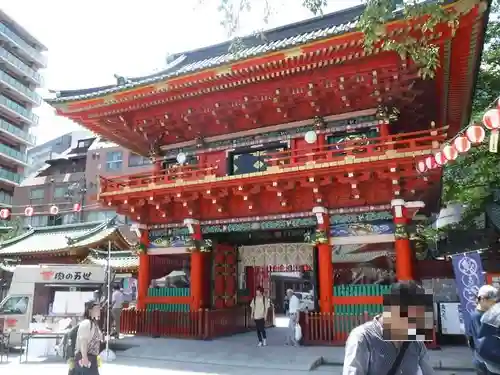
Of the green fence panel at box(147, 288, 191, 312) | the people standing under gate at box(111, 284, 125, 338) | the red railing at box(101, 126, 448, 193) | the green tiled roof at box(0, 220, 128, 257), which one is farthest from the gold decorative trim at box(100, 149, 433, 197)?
the green tiled roof at box(0, 220, 128, 257)

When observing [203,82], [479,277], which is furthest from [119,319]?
[479,277]

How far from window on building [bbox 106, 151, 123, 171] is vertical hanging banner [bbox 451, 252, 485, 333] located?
42.2 m

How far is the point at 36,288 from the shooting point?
15.1m

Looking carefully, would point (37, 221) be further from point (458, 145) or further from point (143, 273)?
point (458, 145)

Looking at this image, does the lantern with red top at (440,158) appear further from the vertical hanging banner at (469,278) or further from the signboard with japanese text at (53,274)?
the signboard with japanese text at (53,274)

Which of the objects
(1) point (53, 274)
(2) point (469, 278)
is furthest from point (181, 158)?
(2) point (469, 278)

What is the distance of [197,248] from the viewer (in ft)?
50.3

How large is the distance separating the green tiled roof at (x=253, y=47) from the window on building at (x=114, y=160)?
2786 cm

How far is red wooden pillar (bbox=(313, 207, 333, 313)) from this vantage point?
512 inches

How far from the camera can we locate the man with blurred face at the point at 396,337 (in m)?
2.85

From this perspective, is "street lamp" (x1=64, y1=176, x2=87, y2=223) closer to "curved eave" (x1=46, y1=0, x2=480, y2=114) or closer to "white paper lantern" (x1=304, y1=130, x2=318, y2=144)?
"curved eave" (x1=46, y1=0, x2=480, y2=114)

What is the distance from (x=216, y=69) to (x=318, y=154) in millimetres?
3965

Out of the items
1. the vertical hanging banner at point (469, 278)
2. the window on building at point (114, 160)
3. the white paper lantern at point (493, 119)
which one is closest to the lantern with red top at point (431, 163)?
the vertical hanging banner at point (469, 278)

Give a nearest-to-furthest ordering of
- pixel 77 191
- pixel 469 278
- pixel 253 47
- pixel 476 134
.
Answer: pixel 476 134, pixel 469 278, pixel 253 47, pixel 77 191
